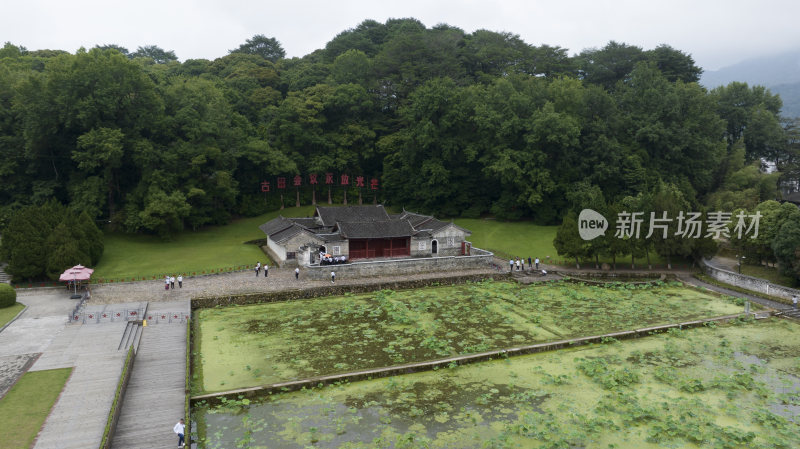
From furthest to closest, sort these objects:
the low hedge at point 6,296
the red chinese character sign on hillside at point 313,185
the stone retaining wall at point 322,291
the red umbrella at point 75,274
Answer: the red chinese character sign on hillside at point 313,185, the stone retaining wall at point 322,291, the red umbrella at point 75,274, the low hedge at point 6,296

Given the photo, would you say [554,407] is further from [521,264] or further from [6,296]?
[6,296]

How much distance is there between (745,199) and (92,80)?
169ft

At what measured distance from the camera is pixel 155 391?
616 inches

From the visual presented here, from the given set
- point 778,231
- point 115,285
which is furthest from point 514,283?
point 115,285

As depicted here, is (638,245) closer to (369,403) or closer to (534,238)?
(534,238)

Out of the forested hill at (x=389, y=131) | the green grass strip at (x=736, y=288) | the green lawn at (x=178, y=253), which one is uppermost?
the forested hill at (x=389, y=131)

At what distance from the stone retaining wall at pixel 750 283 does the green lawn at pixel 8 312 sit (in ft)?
122

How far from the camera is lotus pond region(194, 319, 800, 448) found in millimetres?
13242

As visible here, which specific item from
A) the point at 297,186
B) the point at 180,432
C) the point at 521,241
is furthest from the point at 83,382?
the point at 297,186

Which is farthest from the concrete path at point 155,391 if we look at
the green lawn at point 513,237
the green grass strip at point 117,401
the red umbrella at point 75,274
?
the green lawn at point 513,237

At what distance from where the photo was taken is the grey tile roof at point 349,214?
3692 cm

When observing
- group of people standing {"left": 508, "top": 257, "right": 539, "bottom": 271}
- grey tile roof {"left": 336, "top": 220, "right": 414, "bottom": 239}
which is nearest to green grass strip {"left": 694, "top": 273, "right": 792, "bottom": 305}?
group of people standing {"left": 508, "top": 257, "right": 539, "bottom": 271}

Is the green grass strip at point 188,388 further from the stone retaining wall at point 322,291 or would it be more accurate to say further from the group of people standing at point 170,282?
the group of people standing at point 170,282

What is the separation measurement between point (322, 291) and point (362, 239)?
659 cm
